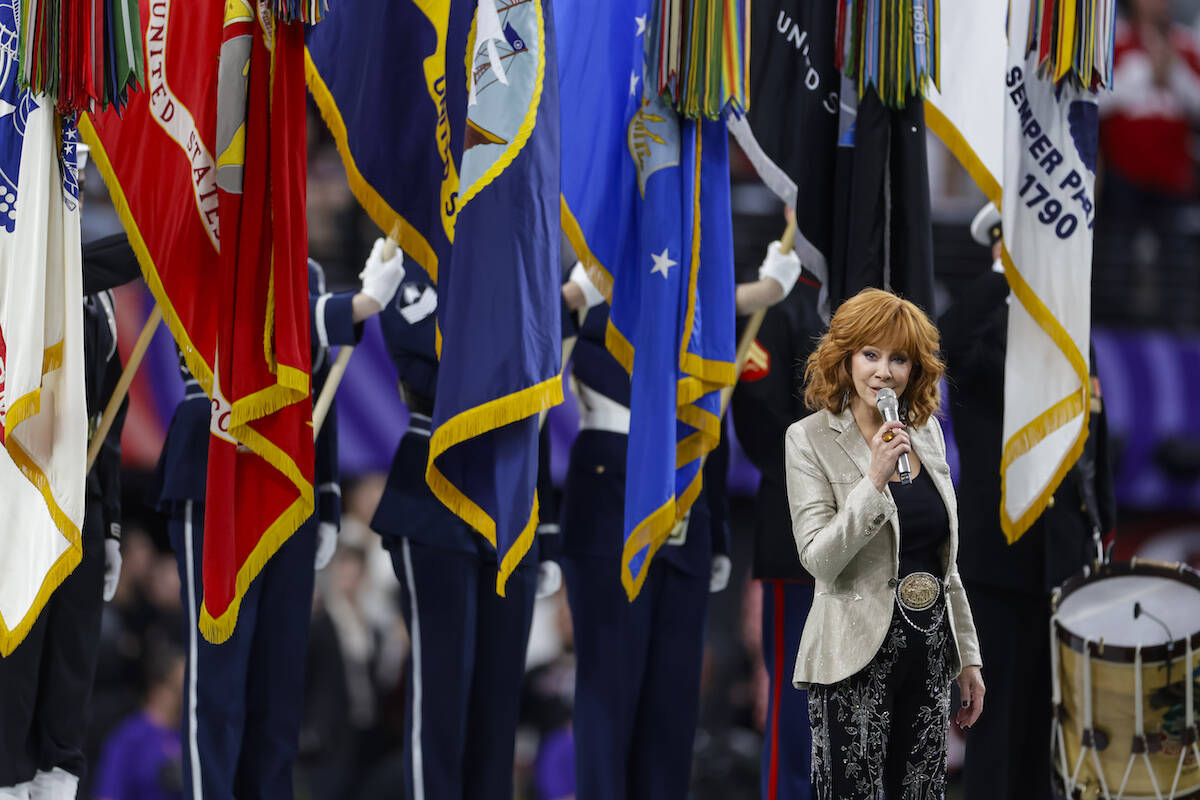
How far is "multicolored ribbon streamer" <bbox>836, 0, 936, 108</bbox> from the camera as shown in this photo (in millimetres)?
4094

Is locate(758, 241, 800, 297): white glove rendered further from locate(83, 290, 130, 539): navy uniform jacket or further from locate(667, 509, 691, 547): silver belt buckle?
locate(83, 290, 130, 539): navy uniform jacket

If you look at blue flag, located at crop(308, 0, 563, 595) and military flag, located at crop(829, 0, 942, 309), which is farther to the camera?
military flag, located at crop(829, 0, 942, 309)

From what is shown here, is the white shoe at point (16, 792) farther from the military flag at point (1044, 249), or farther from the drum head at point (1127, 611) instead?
the drum head at point (1127, 611)

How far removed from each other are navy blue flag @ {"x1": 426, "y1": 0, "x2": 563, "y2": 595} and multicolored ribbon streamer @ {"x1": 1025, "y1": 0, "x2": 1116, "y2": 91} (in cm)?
141

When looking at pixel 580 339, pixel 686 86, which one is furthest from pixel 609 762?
pixel 686 86

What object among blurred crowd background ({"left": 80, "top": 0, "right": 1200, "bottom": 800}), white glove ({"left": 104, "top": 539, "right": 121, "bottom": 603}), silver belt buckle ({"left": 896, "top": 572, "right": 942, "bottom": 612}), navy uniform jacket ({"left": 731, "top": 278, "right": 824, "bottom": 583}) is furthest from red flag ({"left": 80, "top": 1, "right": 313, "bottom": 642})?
blurred crowd background ({"left": 80, "top": 0, "right": 1200, "bottom": 800})

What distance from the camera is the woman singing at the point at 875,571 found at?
3.07 metres

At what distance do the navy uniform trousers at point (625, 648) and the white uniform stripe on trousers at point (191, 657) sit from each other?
1040 millimetres

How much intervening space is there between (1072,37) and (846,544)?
193 cm

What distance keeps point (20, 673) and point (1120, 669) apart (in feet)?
9.98

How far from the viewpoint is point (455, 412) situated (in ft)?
12.2

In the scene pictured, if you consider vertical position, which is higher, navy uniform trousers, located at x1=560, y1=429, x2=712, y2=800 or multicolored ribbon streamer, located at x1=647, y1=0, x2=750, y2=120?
multicolored ribbon streamer, located at x1=647, y1=0, x2=750, y2=120

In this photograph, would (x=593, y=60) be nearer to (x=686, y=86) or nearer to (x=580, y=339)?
(x=686, y=86)

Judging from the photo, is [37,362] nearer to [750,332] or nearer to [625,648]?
[625,648]
